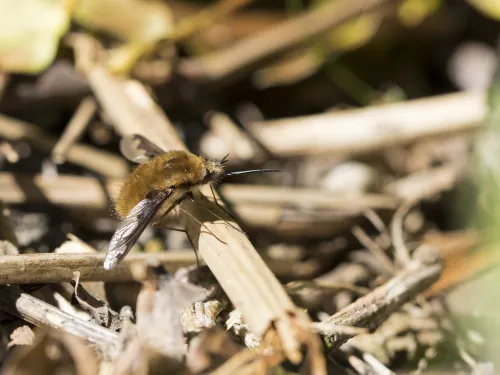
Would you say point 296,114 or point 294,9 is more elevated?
point 294,9

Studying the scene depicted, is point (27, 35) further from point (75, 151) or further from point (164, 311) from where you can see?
point (164, 311)

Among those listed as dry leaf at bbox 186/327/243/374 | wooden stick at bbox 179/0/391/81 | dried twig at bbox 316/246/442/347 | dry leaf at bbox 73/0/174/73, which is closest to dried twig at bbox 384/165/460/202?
dried twig at bbox 316/246/442/347

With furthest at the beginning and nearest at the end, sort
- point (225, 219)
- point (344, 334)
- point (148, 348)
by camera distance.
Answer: point (225, 219)
point (344, 334)
point (148, 348)

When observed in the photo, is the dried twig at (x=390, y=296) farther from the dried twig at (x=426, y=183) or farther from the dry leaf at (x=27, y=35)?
the dry leaf at (x=27, y=35)

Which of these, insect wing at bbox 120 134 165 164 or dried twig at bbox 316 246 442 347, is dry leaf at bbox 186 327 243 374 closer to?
dried twig at bbox 316 246 442 347

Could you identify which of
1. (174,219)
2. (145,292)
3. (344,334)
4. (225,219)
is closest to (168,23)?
(174,219)

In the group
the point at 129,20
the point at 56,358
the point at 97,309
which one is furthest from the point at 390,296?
the point at 129,20

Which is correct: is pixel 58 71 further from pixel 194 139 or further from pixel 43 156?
pixel 194 139
